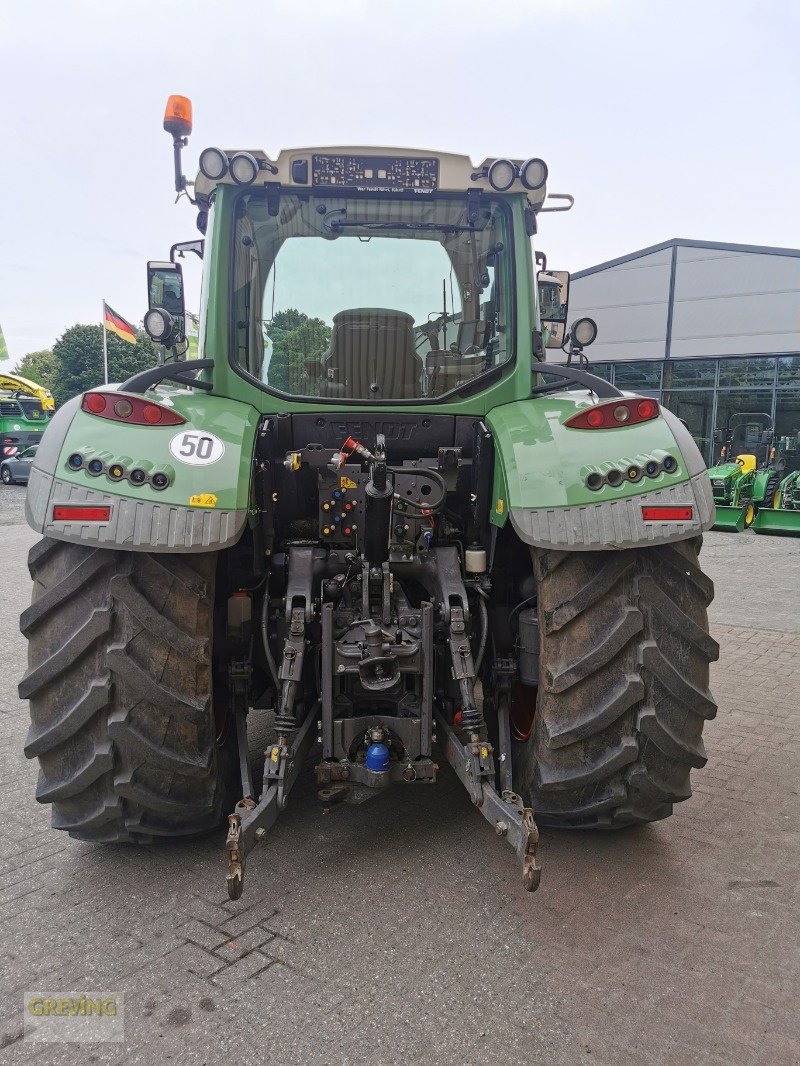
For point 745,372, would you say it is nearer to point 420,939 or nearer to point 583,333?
point 583,333

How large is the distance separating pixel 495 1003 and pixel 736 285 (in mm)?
18778

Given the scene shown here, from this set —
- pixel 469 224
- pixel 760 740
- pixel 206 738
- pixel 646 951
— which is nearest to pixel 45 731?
pixel 206 738

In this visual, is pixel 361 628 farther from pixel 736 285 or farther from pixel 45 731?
pixel 736 285

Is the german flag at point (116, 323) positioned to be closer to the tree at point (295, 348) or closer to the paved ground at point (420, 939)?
the tree at point (295, 348)

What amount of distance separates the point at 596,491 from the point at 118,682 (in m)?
1.74

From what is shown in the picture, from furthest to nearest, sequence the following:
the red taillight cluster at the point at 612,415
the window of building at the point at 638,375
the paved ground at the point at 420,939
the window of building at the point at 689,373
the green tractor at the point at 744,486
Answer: the window of building at the point at 638,375
the window of building at the point at 689,373
the green tractor at the point at 744,486
the red taillight cluster at the point at 612,415
the paved ground at the point at 420,939

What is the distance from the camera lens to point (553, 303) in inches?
153

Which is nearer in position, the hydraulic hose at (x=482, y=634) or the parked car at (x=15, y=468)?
the hydraulic hose at (x=482, y=634)

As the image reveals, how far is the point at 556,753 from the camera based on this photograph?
109 inches

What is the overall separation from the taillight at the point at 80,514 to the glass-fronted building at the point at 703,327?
15804 millimetres

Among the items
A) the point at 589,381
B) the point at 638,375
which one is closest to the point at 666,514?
the point at 589,381

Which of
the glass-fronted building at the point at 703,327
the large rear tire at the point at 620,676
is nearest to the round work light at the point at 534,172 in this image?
the large rear tire at the point at 620,676

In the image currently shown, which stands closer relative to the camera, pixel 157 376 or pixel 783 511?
pixel 157 376

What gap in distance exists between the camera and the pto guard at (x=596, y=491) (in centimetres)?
262
